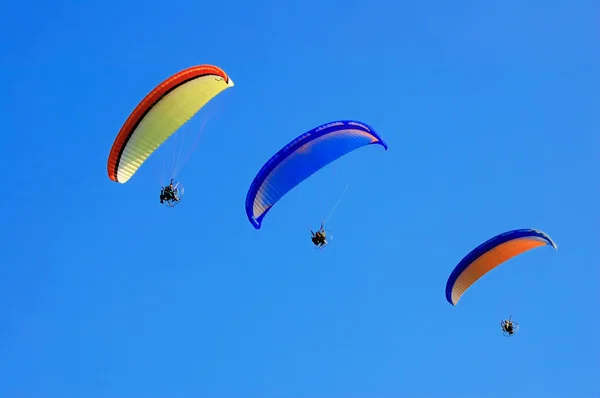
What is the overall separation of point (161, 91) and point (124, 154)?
2.91m

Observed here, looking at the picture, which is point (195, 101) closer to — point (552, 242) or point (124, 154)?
point (124, 154)

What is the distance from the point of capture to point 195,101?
33.5m

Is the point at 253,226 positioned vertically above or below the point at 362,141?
below

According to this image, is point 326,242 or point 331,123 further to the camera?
point 326,242

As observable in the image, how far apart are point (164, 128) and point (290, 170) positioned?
527 centimetres

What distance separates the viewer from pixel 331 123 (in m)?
31.6

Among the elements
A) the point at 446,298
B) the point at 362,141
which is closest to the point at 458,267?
the point at 446,298

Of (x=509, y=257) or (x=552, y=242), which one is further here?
(x=509, y=257)

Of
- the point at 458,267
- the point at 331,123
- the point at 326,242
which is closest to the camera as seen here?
the point at 331,123

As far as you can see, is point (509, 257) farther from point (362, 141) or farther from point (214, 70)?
point (214, 70)

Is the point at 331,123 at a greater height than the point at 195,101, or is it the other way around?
the point at 195,101

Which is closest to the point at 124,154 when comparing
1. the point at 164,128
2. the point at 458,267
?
the point at 164,128

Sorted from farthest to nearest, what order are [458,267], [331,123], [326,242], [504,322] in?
[504,322] < [458,267] < [326,242] < [331,123]

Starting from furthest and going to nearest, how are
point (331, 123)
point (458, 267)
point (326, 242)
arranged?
1. point (458, 267)
2. point (326, 242)
3. point (331, 123)
